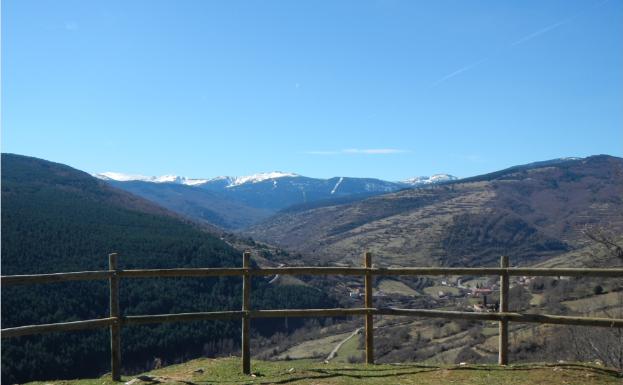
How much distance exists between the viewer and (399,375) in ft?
29.4

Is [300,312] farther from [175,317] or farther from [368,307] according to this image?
[175,317]

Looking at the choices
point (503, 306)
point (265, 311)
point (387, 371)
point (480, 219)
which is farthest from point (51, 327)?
point (480, 219)

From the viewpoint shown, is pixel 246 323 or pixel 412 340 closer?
pixel 246 323

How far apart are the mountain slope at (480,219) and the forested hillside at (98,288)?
3730 cm

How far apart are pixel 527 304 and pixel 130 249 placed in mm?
48265

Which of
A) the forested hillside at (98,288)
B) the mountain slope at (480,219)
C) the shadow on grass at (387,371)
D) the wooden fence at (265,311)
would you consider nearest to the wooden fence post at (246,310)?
the wooden fence at (265,311)

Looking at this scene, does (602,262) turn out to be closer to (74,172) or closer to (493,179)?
(74,172)

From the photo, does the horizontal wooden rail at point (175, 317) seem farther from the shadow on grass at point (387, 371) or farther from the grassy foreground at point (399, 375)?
the shadow on grass at point (387, 371)

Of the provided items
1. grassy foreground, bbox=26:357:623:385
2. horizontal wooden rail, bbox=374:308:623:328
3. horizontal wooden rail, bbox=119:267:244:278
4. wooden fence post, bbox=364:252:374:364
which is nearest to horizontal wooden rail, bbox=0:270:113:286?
horizontal wooden rail, bbox=119:267:244:278

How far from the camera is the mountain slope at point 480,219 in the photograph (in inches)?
4210

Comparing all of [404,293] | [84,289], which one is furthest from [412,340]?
[404,293]

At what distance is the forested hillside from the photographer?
34656 millimetres

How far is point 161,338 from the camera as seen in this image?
3797 centimetres

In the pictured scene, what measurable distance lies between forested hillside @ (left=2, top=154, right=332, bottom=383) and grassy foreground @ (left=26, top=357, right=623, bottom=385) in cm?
1998
